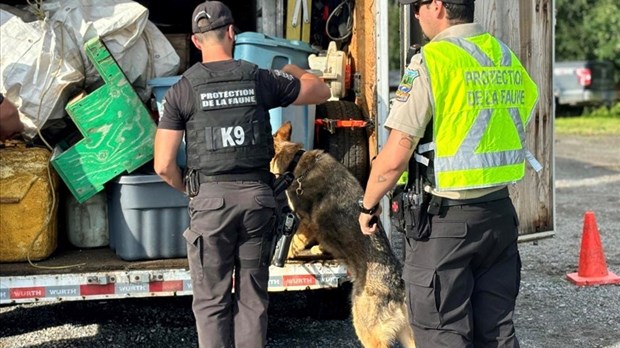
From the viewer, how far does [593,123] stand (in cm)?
2108

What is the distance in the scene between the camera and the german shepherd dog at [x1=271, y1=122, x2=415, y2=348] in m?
4.33

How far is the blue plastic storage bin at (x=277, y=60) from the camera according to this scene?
4.73 m

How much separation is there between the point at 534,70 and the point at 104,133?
2.76 meters

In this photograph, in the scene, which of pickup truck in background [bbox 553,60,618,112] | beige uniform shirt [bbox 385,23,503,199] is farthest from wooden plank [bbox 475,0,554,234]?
pickup truck in background [bbox 553,60,618,112]

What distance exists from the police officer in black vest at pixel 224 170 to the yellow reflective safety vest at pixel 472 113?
35.3 inches

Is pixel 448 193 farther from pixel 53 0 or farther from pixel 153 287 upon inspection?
pixel 53 0

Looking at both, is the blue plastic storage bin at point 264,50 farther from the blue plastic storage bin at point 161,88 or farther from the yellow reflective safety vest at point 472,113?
the yellow reflective safety vest at point 472,113

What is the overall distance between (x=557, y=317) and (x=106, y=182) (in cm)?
307

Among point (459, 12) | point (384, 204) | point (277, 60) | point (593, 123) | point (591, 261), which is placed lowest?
point (591, 261)

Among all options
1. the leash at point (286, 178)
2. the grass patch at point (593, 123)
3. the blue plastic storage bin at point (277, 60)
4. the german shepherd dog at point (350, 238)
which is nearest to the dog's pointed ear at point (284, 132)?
the german shepherd dog at point (350, 238)

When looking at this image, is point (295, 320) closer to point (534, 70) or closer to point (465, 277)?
point (534, 70)

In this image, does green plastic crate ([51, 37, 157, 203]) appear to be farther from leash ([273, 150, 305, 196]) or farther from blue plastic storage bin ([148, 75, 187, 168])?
leash ([273, 150, 305, 196])

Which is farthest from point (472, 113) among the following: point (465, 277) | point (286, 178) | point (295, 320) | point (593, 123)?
point (593, 123)

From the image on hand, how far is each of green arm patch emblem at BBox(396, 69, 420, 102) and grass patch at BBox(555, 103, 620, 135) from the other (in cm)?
1687
